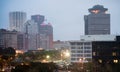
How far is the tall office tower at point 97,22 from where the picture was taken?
426ft

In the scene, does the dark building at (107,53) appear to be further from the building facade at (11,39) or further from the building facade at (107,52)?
the building facade at (11,39)

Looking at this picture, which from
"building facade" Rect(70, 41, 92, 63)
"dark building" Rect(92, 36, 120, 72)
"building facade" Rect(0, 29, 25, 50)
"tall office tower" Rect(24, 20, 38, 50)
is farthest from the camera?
"tall office tower" Rect(24, 20, 38, 50)

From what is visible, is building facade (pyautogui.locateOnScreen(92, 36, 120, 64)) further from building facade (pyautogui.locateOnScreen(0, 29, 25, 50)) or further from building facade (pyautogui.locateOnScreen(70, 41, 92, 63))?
building facade (pyautogui.locateOnScreen(0, 29, 25, 50))

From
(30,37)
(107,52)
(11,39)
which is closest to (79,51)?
(107,52)

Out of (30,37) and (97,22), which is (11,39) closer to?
(30,37)

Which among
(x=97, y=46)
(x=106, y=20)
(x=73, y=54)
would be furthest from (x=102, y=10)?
(x=97, y=46)

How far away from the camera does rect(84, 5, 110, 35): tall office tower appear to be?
130 meters

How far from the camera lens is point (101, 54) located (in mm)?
49188

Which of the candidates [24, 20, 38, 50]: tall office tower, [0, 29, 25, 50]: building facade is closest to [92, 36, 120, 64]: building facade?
[0, 29, 25, 50]: building facade

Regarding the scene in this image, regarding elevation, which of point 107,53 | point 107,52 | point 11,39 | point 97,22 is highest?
point 97,22

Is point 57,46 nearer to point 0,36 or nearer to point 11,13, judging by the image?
point 0,36

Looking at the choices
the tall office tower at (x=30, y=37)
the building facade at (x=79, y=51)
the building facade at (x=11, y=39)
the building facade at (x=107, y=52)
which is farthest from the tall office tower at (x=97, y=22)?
the building facade at (x=107, y=52)

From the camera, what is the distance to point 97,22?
130 meters

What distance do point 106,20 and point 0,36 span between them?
152 feet
